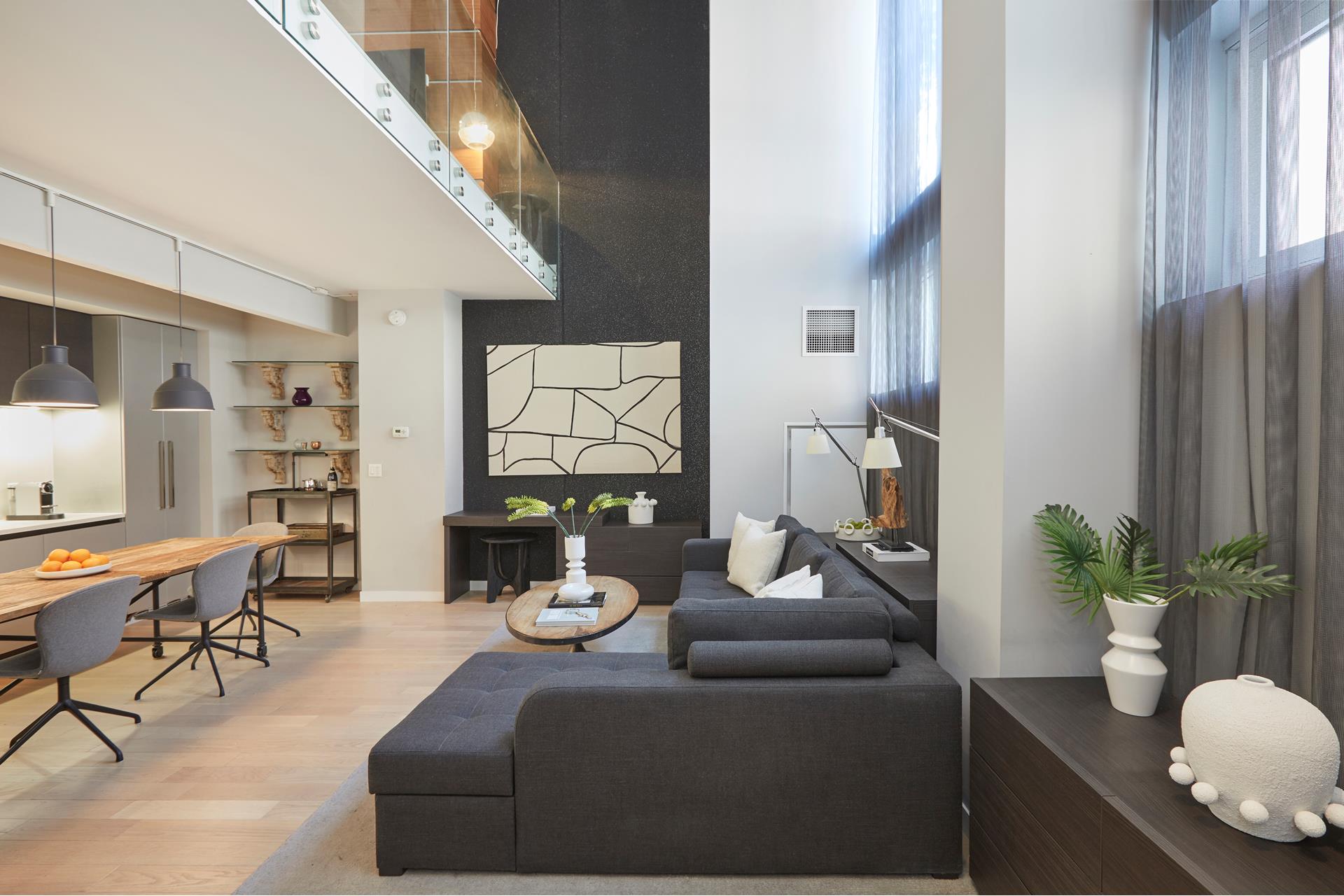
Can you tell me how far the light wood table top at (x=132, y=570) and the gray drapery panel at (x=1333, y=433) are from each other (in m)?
4.18

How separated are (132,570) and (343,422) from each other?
109 inches

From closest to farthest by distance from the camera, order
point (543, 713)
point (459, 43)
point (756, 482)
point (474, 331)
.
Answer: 1. point (543, 713)
2. point (459, 43)
3. point (756, 482)
4. point (474, 331)

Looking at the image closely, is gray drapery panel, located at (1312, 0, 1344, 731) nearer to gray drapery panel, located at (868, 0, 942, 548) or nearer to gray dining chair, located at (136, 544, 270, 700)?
gray drapery panel, located at (868, 0, 942, 548)

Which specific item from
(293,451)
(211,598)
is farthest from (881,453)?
(293,451)

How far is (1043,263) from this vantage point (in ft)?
6.67

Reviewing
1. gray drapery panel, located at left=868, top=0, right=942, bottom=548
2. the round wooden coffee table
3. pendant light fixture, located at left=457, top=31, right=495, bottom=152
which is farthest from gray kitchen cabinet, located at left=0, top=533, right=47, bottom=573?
gray drapery panel, located at left=868, top=0, right=942, bottom=548

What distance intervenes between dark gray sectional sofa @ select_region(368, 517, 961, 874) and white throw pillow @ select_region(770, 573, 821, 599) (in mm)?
712

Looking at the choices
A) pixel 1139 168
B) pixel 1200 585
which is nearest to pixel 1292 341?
Answer: pixel 1200 585

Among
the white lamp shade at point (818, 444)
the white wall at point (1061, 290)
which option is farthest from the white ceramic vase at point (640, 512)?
the white wall at point (1061, 290)

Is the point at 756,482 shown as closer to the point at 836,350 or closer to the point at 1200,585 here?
the point at 836,350

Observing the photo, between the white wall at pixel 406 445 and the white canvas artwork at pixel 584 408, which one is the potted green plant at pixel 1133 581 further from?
the white wall at pixel 406 445

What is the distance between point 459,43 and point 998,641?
12.7 feet

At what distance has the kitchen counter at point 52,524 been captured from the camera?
4.31 metres

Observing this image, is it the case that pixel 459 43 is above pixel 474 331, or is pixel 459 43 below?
above
